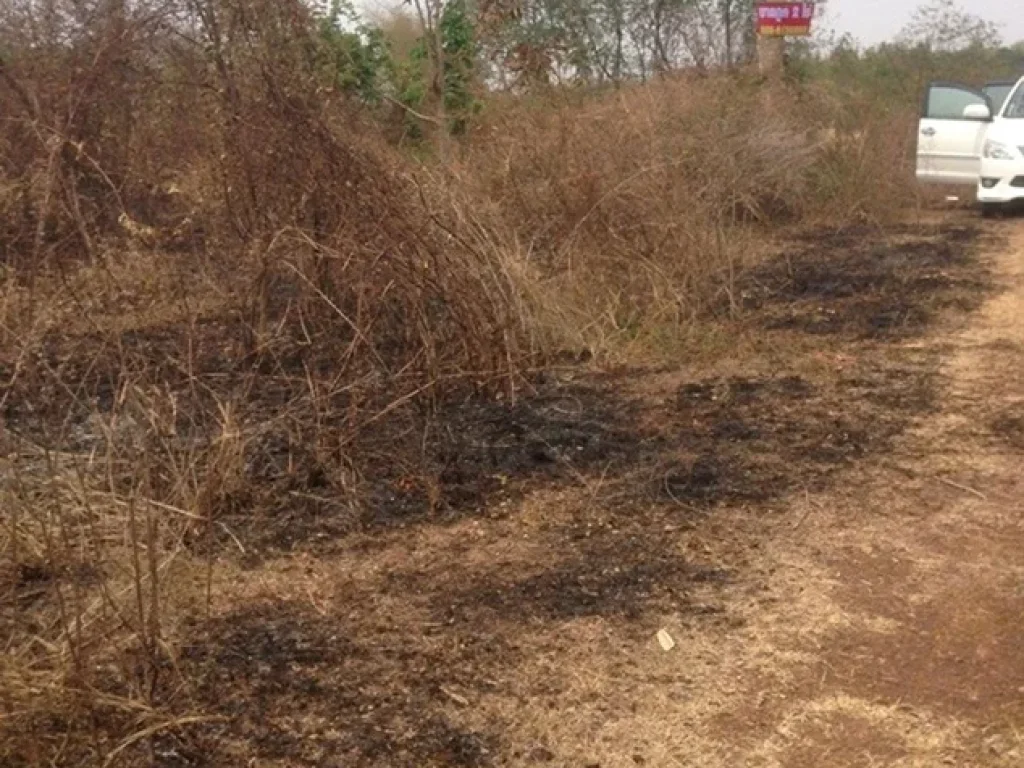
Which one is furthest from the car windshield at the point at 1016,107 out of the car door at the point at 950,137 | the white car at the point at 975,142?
the car door at the point at 950,137

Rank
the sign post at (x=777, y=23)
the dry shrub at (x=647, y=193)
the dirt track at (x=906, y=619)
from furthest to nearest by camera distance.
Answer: the sign post at (x=777, y=23), the dry shrub at (x=647, y=193), the dirt track at (x=906, y=619)

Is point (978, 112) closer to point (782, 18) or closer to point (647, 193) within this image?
point (782, 18)

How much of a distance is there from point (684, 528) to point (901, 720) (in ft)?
4.46

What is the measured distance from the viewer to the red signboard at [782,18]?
15234 mm

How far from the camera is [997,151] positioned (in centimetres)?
1238

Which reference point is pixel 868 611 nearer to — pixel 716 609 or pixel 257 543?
pixel 716 609

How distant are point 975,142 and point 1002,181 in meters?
0.56

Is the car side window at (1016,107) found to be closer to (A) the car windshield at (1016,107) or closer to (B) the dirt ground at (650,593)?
(A) the car windshield at (1016,107)

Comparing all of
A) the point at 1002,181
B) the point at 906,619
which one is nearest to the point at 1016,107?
the point at 1002,181

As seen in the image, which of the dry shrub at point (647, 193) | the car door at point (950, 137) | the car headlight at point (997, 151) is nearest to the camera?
the dry shrub at point (647, 193)

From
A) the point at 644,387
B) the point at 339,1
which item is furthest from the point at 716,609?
the point at 339,1

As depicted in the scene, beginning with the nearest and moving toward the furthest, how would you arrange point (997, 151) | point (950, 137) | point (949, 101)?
point (997, 151)
point (950, 137)
point (949, 101)

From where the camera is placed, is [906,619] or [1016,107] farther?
[1016,107]

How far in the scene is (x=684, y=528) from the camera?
14.8 ft
